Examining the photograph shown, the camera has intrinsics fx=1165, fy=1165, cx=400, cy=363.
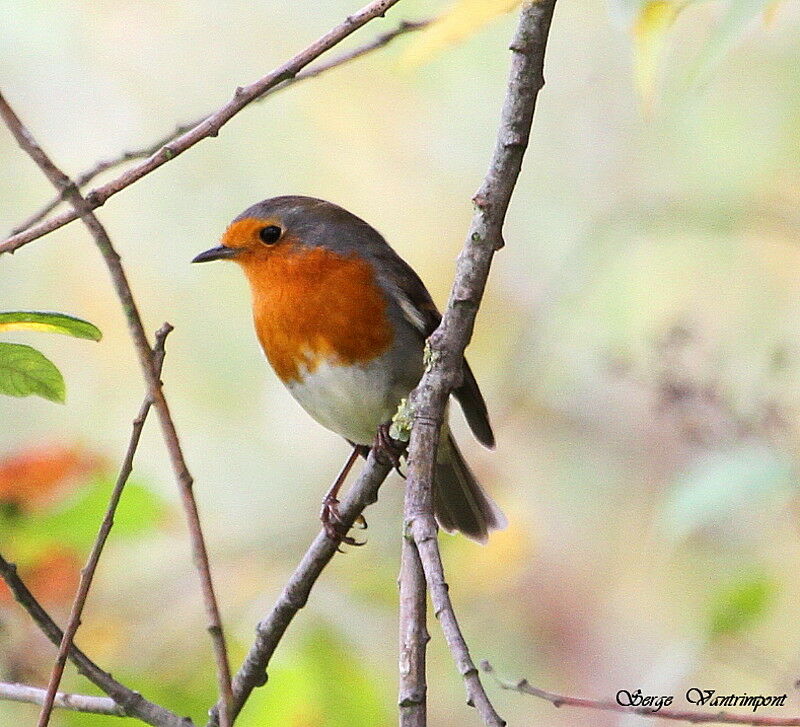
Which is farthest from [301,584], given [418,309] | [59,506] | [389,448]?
[418,309]

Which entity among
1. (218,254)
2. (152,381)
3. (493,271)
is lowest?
(152,381)

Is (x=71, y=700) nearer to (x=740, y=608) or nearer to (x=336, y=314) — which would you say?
(x=336, y=314)

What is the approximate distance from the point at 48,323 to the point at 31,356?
6 cm

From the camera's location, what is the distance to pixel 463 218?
729 centimetres

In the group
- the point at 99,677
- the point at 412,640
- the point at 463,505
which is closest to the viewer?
the point at 412,640

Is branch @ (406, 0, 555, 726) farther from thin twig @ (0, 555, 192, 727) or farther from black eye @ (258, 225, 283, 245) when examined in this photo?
black eye @ (258, 225, 283, 245)

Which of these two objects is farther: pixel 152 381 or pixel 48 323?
pixel 48 323

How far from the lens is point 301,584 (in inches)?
96.0

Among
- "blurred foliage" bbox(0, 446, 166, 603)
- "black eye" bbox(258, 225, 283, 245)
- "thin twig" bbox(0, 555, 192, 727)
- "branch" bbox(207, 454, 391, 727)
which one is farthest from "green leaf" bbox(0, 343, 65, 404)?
"black eye" bbox(258, 225, 283, 245)

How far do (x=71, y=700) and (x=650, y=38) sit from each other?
167 centimetres

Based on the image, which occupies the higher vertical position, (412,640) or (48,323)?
(48,323)

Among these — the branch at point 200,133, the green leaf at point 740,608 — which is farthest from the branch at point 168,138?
the green leaf at point 740,608

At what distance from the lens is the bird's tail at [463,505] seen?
3896 millimetres

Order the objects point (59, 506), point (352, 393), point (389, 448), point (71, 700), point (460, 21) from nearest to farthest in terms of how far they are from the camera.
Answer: point (460, 21) → point (71, 700) → point (389, 448) → point (59, 506) → point (352, 393)
